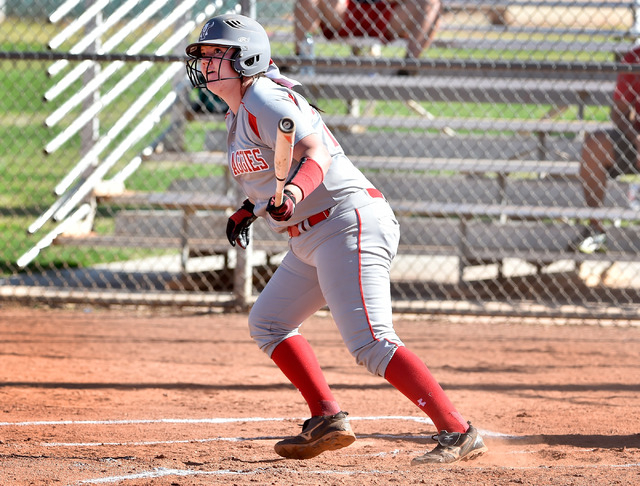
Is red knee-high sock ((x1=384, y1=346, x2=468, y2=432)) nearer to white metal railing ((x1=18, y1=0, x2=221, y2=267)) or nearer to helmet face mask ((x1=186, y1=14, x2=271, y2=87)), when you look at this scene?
helmet face mask ((x1=186, y1=14, x2=271, y2=87))

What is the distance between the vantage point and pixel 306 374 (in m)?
3.42

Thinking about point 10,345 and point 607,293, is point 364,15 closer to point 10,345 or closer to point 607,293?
point 607,293

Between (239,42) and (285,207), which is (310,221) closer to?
(285,207)

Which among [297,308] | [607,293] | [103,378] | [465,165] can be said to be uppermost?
[297,308]

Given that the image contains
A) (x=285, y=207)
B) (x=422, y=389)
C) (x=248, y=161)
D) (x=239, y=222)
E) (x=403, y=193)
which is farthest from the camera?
(x=403, y=193)

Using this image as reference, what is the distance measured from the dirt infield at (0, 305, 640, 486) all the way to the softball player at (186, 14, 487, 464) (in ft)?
0.73

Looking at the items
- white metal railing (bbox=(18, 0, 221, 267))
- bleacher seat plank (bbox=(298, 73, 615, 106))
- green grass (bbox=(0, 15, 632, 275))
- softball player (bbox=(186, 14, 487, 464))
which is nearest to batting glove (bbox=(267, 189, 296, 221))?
softball player (bbox=(186, 14, 487, 464))

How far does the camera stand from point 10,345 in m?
5.67

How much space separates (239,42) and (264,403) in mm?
2103

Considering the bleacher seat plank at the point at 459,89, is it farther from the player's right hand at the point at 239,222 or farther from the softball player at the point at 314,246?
the softball player at the point at 314,246

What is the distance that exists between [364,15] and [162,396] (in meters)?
4.89

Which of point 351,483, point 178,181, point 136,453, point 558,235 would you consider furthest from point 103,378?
point 558,235

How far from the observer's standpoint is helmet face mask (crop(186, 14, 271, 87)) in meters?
3.22

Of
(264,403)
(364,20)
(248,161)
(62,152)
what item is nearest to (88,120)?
(364,20)
